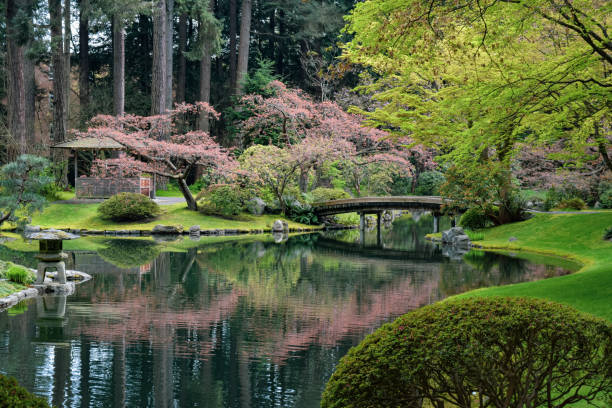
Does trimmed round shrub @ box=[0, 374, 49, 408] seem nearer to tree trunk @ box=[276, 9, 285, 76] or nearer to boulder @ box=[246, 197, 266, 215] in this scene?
boulder @ box=[246, 197, 266, 215]

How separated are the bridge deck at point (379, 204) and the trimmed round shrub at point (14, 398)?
27.4 meters

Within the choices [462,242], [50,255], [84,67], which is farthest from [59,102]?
[50,255]

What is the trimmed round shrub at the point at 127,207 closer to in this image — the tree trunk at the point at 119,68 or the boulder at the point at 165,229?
the boulder at the point at 165,229

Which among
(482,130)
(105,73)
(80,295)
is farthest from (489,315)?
(105,73)

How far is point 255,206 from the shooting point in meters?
34.5

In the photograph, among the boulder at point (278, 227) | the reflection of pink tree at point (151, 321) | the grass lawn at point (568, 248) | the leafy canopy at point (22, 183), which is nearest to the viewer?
the reflection of pink tree at point (151, 321)

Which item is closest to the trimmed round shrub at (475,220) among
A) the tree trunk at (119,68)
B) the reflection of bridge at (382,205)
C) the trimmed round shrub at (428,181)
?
the reflection of bridge at (382,205)

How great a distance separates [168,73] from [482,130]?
29.6 m

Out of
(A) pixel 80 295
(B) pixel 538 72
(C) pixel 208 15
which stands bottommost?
(A) pixel 80 295

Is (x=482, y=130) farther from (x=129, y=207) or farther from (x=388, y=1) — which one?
(x=129, y=207)

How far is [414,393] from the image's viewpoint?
15.4 ft

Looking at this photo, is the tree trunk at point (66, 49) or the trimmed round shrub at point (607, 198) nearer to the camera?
the trimmed round shrub at point (607, 198)

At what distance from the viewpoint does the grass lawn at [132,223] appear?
2998cm

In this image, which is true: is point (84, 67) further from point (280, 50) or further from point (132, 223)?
point (132, 223)
